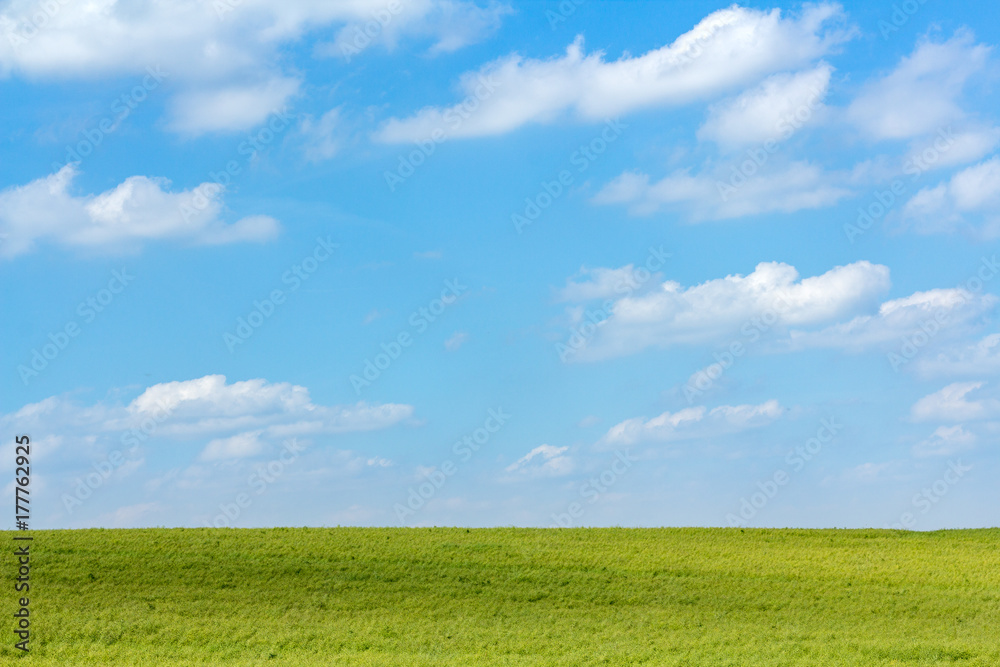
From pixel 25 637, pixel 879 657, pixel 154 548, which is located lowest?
pixel 879 657

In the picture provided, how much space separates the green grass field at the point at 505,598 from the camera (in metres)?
21.3

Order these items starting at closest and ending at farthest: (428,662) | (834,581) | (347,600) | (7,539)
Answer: (428,662) < (347,600) < (834,581) < (7,539)

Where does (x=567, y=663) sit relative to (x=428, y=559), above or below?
below

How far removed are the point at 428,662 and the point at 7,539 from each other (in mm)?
20154

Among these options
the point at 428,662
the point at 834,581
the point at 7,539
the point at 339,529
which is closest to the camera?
the point at 428,662

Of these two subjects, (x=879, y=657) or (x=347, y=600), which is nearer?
(x=879, y=657)

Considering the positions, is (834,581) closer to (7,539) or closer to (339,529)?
(339,529)

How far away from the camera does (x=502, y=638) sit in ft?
73.0

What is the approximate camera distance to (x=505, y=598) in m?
26.2

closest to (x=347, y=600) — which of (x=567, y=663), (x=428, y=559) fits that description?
(x=428, y=559)

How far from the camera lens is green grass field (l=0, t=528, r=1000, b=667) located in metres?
21.3

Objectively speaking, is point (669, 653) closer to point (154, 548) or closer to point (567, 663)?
point (567, 663)

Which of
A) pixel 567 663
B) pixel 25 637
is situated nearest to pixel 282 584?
pixel 25 637

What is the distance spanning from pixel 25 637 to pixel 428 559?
12255 mm
